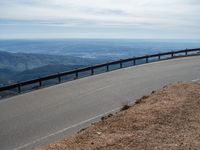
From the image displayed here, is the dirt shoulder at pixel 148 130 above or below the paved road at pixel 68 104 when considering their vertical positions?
above

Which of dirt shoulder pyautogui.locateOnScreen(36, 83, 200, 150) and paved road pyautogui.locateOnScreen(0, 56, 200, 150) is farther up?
dirt shoulder pyautogui.locateOnScreen(36, 83, 200, 150)

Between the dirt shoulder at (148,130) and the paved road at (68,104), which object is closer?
the dirt shoulder at (148,130)

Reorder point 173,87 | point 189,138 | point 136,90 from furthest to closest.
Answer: point 136,90
point 173,87
point 189,138

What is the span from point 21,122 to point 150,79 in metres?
10.8

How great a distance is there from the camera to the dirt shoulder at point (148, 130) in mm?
8656

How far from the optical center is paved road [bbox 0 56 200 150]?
11992 millimetres

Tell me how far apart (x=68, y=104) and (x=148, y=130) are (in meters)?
7.25

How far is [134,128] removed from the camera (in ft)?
33.7

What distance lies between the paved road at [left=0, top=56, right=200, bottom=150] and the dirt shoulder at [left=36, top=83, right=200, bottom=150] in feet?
5.41

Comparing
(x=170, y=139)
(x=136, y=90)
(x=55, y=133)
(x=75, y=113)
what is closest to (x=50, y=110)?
(x=75, y=113)

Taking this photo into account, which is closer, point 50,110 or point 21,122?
point 21,122

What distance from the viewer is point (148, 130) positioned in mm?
9867

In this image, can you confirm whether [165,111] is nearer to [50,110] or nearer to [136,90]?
[50,110]

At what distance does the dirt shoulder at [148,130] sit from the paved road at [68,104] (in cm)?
165
